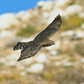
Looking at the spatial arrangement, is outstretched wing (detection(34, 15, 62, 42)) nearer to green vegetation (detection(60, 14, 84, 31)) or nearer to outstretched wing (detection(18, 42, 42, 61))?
outstretched wing (detection(18, 42, 42, 61))

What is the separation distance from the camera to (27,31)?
38.1 meters

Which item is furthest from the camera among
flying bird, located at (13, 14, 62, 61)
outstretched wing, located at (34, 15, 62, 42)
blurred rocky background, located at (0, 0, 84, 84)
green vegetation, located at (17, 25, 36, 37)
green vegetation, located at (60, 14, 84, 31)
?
green vegetation, located at (17, 25, 36, 37)

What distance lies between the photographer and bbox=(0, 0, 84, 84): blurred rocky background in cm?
2525

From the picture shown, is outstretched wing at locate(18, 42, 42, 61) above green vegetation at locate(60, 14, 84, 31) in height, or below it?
below

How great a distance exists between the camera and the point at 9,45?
33.4 metres

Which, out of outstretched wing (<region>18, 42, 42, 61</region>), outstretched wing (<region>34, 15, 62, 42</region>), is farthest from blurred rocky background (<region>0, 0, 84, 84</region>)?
outstretched wing (<region>18, 42, 42, 61</region>)

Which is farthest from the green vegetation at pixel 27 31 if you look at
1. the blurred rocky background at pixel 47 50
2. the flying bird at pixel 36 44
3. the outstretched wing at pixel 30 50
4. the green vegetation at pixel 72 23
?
the outstretched wing at pixel 30 50

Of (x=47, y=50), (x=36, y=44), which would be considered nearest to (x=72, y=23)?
(x=47, y=50)

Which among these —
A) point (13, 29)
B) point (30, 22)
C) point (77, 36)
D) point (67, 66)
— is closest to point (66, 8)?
point (30, 22)

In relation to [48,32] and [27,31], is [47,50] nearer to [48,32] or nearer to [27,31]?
[27,31]

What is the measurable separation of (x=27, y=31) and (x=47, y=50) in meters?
7.95

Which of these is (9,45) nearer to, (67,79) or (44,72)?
(44,72)

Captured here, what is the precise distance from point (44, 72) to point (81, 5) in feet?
62.1

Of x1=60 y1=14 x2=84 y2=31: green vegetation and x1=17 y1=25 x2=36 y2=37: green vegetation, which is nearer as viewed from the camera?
x1=60 y1=14 x2=84 y2=31: green vegetation
